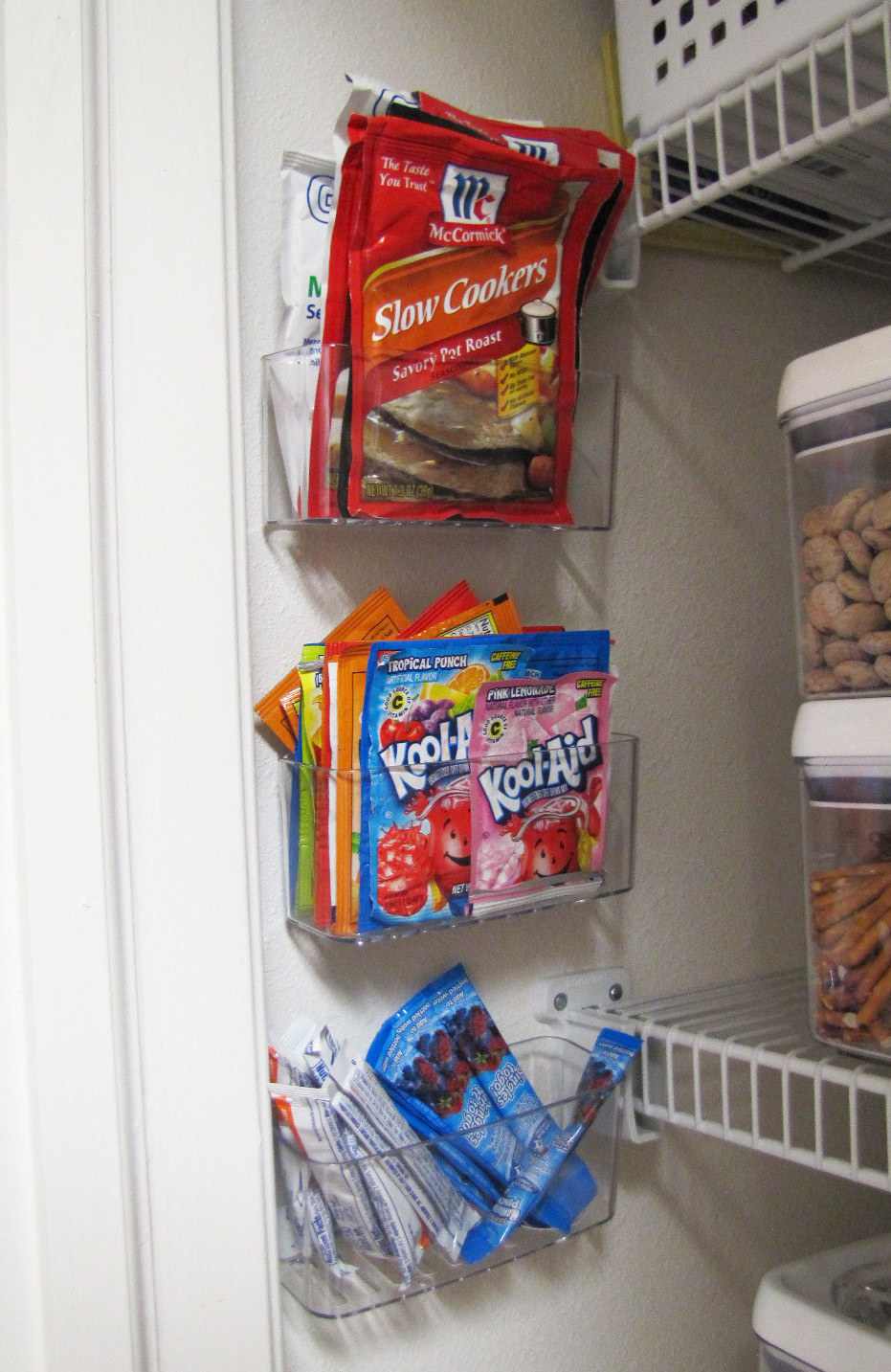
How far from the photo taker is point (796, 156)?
744mm

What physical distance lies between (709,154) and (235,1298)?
94 centimetres

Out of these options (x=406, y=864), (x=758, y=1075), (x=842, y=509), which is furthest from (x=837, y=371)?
(x=758, y=1075)

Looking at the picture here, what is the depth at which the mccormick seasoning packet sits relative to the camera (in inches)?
27.1

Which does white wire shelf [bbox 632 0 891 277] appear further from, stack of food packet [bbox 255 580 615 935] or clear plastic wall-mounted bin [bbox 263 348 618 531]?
stack of food packet [bbox 255 580 615 935]

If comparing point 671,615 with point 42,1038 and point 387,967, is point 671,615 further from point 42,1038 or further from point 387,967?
point 42,1038

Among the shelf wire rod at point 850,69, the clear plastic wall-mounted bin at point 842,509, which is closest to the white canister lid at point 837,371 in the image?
the clear plastic wall-mounted bin at point 842,509

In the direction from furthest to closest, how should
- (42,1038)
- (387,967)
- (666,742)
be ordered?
(666,742) < (387,967) < (42,1038)

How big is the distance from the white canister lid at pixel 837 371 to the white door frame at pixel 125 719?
1.28 ft

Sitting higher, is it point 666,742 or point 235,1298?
point 666,742

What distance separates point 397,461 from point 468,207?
181 millimetres

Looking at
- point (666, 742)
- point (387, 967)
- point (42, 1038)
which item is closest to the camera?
point (42, 1038)

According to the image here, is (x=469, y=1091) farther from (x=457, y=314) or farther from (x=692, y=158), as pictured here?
(x=692, y=158)

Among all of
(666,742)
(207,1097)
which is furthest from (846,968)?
(207,1097)

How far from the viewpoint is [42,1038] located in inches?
25.8
